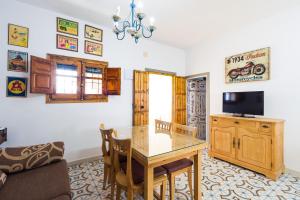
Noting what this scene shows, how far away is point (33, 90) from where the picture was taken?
7.46 feet

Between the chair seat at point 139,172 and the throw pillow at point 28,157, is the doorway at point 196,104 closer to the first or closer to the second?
the chair seat at point 139,172

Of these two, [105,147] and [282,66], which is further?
[282,66]

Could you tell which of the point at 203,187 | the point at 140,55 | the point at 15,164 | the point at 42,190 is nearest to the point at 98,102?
the point at 140,55

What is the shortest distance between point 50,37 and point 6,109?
1.38m

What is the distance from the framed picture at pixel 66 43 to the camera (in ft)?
8.72

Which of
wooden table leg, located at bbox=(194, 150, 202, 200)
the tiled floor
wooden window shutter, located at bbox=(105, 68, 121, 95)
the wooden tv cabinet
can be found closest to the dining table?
wooden table leg, located at bbox=(194, 150, 202, 200)

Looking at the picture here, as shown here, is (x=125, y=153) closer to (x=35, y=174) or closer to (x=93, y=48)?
(x=35, y=174)

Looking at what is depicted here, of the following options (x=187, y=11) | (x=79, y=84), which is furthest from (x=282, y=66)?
(x=79, y=84)

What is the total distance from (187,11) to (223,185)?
9.40 ft

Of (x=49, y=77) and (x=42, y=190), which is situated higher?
(x=49, y=77)

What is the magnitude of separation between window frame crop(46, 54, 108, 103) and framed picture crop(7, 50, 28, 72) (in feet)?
1.13

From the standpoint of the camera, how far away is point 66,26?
8.96ft

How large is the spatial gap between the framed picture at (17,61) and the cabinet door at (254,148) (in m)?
3.88

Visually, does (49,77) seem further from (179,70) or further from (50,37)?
(179,70)
